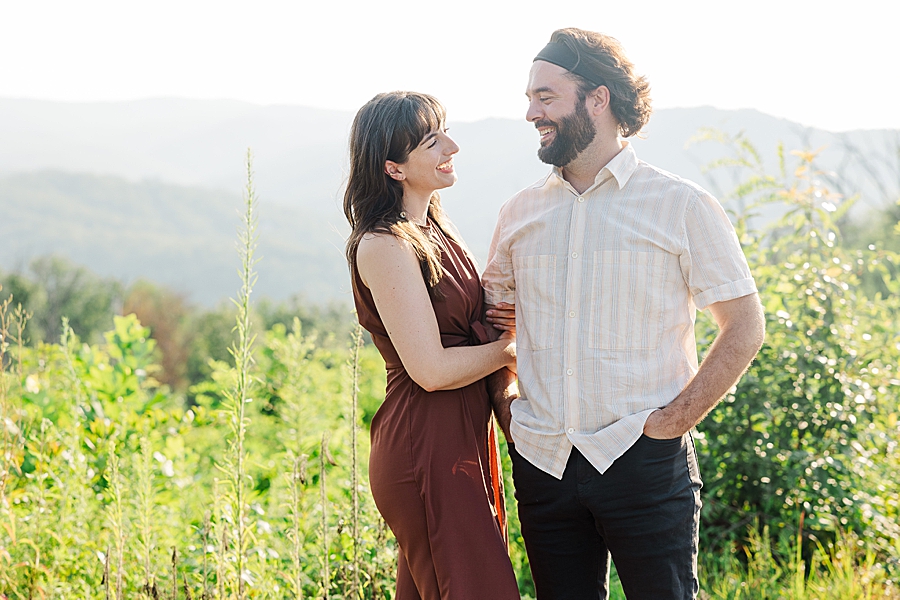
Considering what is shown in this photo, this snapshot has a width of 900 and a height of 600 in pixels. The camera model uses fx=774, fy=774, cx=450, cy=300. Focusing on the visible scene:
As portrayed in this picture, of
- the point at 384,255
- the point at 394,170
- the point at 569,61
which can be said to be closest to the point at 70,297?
the point at 394,170

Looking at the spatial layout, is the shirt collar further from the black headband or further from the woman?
the woman

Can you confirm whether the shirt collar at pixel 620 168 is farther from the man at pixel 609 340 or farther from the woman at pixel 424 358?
the woman at pixel 424 358

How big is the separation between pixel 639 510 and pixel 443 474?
1.74ft

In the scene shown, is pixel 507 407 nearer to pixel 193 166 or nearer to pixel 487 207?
pixel 487 207

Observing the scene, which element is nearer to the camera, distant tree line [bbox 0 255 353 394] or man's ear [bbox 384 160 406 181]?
man's ear [bbox 384 160 406 181]

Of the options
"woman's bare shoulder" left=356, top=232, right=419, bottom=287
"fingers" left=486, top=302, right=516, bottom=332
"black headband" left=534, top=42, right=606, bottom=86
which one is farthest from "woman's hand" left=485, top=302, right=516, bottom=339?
"black headband" left=534, top=42, right=606, bottom=86

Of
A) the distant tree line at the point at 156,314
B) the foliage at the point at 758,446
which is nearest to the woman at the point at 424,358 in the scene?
the foliage at the point at 758,446

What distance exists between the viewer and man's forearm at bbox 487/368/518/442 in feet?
7.67

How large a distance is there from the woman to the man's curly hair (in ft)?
1.44

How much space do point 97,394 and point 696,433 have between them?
2811 mm

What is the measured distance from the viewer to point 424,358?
2090mm

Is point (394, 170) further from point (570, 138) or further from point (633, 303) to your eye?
point (633, 303)

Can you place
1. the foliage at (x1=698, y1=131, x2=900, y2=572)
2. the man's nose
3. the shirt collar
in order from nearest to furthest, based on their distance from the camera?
the shirt collar
the man's nose
the foliage at (x1=698, y1=131, x2=900, y2=572)

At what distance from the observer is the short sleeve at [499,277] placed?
241 cm
